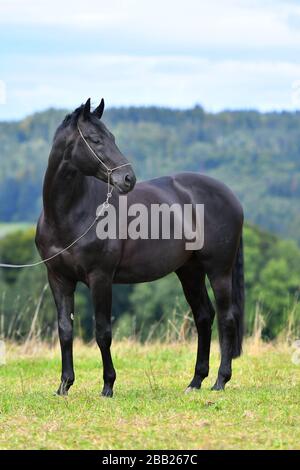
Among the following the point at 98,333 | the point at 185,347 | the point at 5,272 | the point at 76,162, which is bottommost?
the point at 5,272

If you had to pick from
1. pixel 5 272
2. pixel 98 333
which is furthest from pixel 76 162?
pixel 5 272

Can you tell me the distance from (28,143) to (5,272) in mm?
73769

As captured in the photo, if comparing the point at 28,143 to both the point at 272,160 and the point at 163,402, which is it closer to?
the point at 272,160

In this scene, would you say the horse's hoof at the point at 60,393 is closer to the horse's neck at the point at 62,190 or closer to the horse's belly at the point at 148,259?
the horse's belly at the point at 148,259

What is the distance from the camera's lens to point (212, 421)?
6707 mm

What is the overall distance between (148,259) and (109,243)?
1.83 ft

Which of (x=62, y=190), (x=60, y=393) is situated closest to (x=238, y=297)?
(x=60, y=393)

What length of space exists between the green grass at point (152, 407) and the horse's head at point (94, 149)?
2051 mm

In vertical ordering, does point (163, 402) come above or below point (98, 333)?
below

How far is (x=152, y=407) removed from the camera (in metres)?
7.41

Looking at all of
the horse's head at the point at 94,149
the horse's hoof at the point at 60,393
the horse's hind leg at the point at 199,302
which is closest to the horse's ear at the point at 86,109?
the horse's head at the point at 94,149

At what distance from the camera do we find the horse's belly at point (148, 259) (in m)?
8.30

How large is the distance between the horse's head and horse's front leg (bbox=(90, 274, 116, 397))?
0.93 meters
